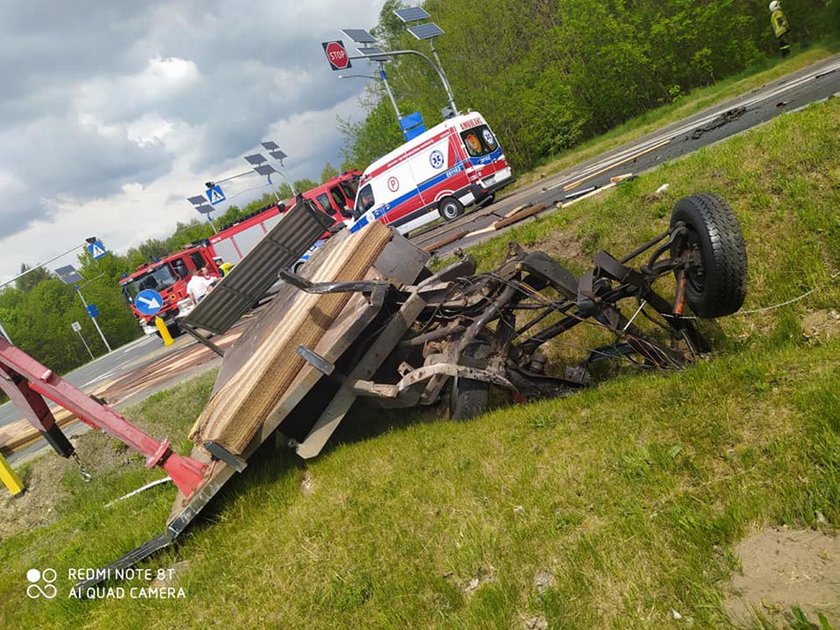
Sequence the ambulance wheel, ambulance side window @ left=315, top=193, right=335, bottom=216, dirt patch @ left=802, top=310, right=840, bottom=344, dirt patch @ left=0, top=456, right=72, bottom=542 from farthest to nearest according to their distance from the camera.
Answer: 1. ambulance side window @ left=315, top=193, right=335, bottom=216
2. the ambulance wheel
3. dirt patch @ left=0, top=456, right=72, bottom=542
4. dirt patch @ left=802, top=310, right=840, bottom=344

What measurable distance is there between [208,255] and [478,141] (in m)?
16.6

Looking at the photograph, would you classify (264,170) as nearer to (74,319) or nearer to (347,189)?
(347,189)

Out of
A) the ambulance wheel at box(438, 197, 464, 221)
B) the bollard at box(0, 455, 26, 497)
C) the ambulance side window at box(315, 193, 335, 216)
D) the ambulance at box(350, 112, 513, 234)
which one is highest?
the ambulance side window at box(315, 193, 335, 216)

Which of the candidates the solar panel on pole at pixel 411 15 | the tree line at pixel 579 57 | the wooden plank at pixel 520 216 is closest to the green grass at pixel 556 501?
the wooden plank at pixel 520 216

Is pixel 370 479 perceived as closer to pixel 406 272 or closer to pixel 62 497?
pixel 406 272

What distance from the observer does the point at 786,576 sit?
1.76m

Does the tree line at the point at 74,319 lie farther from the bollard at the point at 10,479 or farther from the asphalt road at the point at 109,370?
the bollard at the point at 10,479

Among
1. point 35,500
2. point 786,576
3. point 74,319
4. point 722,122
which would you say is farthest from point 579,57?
point 74,319

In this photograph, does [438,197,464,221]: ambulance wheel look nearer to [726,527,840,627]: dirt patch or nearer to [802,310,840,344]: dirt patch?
[802,310,840,344]: dirt patch

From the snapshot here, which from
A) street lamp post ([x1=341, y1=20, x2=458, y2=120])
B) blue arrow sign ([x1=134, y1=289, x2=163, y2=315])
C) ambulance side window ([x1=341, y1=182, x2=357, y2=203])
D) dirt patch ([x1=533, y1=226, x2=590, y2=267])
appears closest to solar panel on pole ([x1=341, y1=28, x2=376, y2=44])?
street lamp post ([x1=341, y1=20, x2=458, y2=120])

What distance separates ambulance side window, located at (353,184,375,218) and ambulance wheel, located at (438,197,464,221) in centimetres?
351

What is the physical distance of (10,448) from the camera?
24.6 feet

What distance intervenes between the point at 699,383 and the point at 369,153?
40.8 m

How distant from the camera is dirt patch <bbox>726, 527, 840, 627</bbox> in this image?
164 cm
